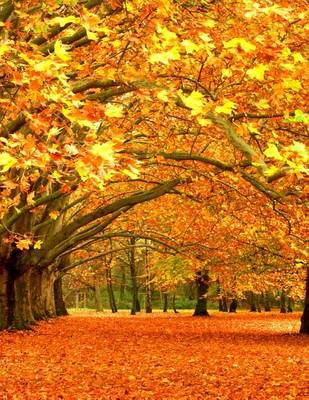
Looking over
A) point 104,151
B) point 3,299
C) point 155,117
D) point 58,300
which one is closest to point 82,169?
point 104,151

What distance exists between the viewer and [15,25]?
9938 millimetres

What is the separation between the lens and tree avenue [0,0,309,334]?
511 cm

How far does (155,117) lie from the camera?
14672 millimetres

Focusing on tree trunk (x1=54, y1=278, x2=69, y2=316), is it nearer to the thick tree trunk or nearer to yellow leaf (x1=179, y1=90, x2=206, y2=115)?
the thick tree trunk

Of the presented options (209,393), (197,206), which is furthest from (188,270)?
(209,393)

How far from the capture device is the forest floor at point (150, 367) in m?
9.55

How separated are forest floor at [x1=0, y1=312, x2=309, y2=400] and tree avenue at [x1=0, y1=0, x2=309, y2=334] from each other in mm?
2387

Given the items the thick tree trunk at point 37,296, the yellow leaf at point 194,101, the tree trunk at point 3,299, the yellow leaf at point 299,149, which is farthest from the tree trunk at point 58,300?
the yellow leaf at point 299,149

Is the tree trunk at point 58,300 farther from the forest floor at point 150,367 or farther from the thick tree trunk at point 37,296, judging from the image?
the forest floor at point 150,367

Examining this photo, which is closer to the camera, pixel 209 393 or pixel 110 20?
pixel 209 393

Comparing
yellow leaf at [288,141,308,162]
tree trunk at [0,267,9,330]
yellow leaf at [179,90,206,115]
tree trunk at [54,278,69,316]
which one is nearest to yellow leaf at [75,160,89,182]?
yellow leaf at [179,90,206,115]

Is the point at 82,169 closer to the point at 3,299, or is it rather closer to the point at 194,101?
the point at 194,101

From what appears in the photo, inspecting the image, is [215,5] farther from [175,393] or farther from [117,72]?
[175,393]

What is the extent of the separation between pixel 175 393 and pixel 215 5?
6479mm
